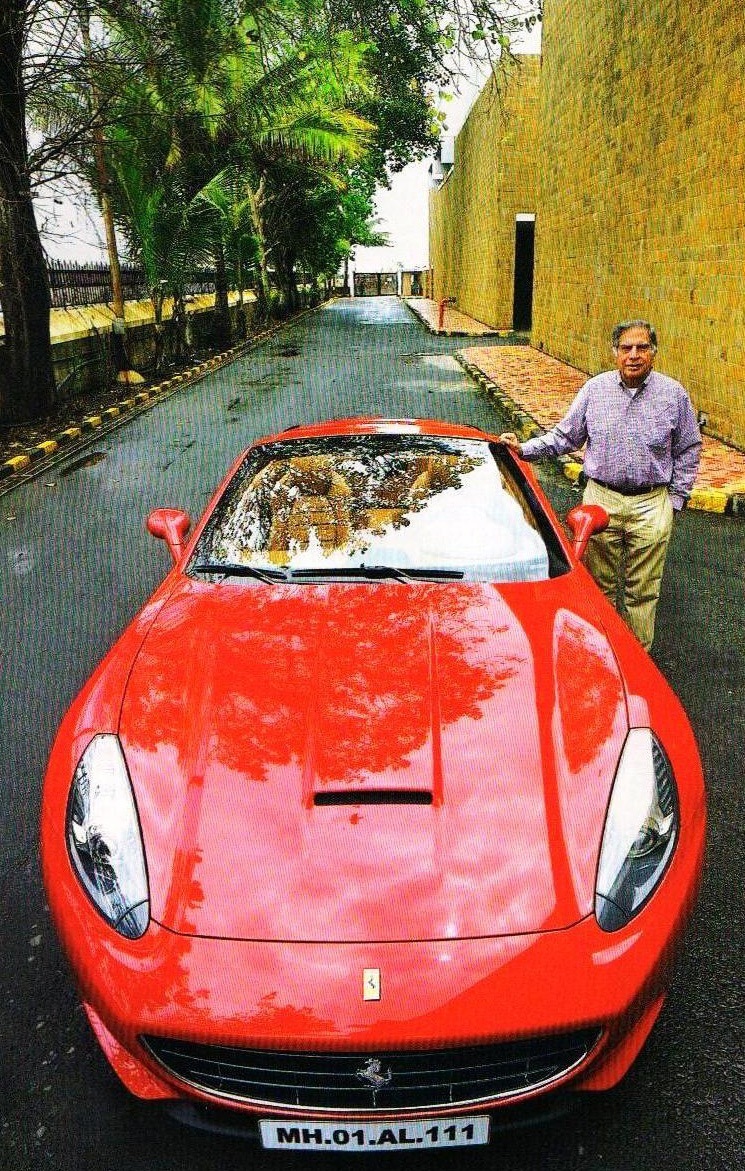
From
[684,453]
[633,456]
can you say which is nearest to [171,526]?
[633,456]

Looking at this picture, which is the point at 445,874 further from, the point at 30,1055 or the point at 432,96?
the point at 432,96

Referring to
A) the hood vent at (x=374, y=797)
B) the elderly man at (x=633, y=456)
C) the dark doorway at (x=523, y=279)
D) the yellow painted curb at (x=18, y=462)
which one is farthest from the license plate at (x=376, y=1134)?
the dark doorway at (x=523, y=279)

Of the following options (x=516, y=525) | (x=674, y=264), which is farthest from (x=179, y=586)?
(x=674, y=264)

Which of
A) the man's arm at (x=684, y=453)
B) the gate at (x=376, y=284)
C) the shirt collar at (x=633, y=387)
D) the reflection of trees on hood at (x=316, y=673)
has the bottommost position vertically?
the reflection of trees on hood at (x=316, y=673)

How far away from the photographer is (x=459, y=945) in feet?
5.68

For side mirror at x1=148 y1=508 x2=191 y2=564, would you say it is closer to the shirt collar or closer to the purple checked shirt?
the purple checked shirt

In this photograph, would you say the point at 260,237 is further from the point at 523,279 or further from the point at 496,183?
the point at 523,279

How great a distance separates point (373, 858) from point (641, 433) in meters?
2.75

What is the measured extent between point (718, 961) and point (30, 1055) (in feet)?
6.34

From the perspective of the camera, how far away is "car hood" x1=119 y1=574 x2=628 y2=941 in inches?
71.3

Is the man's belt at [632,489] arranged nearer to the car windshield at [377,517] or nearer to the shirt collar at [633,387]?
the shirt collar at [633,387]

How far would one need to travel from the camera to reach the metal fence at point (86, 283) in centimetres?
1453

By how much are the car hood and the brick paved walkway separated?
4.78m

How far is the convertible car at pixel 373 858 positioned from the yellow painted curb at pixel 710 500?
15.3 feet
